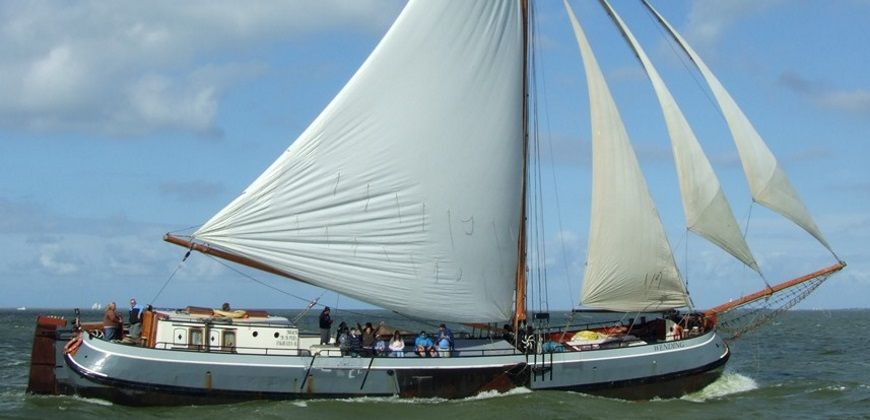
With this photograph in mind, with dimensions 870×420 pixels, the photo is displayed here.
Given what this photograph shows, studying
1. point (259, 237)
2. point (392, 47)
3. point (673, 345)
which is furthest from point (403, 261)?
point (673, 345)

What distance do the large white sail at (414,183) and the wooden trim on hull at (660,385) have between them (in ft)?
11.3

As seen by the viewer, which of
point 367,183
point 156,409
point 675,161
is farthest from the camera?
point 675,161

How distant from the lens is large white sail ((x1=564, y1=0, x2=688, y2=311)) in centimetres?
3077

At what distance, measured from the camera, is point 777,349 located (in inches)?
2426

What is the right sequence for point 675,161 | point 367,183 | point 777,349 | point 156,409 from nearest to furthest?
point 156,409, point 367,183, point 675,161, point 777,349

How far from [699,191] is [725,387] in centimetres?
777

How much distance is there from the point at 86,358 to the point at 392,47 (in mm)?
11616

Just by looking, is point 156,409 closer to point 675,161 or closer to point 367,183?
point 367,183

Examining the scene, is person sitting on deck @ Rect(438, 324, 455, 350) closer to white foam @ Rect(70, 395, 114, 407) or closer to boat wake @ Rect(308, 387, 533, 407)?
boat wake @ Rect(308, 387, 533, 407)

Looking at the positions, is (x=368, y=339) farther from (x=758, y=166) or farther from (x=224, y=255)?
(x=758, y=166)

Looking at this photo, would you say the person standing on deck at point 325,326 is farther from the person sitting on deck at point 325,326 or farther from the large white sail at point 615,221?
the large white sail at point 615,221

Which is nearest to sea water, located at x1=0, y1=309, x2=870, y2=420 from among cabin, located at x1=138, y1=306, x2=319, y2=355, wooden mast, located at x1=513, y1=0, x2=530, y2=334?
cabin, located at x1=138, y1=306, x2=319, y2=355

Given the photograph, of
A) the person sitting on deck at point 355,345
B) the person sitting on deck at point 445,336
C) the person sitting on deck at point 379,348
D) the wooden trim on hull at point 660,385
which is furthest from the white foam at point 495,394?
the person sitting on deck at point 355,345

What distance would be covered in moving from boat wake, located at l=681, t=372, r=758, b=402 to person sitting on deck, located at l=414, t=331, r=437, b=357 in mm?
7840
